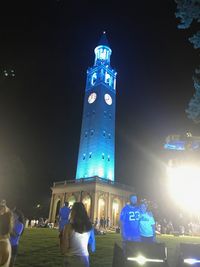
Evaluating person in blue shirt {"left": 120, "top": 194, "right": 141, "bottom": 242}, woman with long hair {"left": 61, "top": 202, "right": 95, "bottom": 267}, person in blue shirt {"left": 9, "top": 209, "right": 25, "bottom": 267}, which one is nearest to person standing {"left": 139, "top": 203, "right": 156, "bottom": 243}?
person in blue shirt {"left": 120, "top": 194, "right": 141, "bottom": 242}

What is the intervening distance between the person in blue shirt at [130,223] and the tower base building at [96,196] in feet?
130

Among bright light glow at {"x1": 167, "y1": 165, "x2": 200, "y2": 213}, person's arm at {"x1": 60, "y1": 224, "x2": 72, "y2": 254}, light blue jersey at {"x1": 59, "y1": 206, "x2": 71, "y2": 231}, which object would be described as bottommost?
person's arm at {"x1": 60, "y1": 224, "x2": 72, "y2": 254}

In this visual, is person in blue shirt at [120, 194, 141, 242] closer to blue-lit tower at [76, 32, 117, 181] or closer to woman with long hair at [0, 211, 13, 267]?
woman with long hair at [0, 211, 13, 267]

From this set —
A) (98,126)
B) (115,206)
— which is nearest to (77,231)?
(115,206)

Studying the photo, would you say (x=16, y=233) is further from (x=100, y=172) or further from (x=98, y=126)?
(x=98, y=126)

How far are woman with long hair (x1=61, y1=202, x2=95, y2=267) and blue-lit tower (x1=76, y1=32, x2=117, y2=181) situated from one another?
159 feet

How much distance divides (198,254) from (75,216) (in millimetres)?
3646

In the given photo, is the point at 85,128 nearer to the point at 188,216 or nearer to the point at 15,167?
the point at 15,167

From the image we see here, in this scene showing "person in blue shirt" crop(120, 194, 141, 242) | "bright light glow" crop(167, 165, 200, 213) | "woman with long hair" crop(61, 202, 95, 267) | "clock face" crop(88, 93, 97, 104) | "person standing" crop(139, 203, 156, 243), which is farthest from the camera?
"clock face" crop(88, 93, 97, 104)

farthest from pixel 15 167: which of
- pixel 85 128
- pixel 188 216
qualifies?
pixel 188 216

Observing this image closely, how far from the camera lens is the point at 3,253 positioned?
255 inches

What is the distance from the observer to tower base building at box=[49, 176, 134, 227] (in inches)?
1918

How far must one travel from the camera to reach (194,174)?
16125mm

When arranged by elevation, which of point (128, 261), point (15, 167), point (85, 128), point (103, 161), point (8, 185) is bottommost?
point (128, 261)
